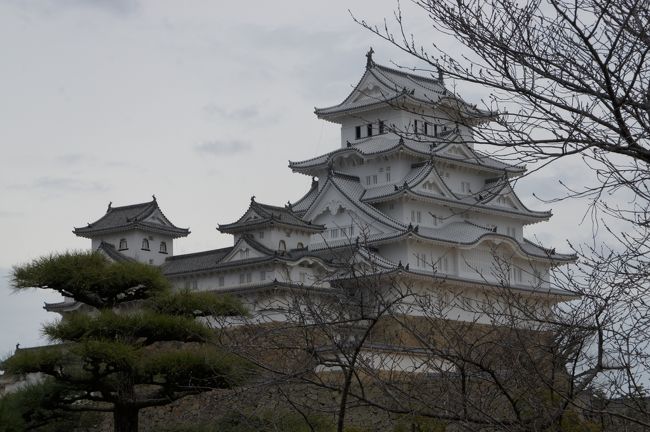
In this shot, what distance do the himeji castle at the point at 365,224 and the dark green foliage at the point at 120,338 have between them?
1219 centimetres

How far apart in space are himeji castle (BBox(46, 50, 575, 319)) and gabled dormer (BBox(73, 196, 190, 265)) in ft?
0.12

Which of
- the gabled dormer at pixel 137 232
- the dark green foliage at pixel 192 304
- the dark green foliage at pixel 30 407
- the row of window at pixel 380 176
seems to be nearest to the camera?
the dark green foliage at pixel 30 407

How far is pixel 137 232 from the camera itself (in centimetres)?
3769

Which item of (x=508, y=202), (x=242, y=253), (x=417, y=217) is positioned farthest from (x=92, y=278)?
(x=508, y=202)

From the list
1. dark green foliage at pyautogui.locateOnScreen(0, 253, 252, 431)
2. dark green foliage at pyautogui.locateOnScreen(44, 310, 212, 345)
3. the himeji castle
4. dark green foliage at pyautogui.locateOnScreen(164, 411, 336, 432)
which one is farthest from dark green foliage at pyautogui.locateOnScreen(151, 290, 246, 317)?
the himeji castle

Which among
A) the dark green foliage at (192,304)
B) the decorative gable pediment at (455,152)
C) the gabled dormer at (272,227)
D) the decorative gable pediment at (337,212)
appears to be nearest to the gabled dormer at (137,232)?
the gabled dormer at (272,227)

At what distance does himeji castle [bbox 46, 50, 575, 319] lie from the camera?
35.0 metres

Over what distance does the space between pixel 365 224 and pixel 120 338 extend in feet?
50.1

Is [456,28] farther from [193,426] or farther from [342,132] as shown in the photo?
[342,132]

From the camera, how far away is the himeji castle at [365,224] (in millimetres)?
35031

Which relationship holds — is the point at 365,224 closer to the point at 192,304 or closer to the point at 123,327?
the point at 192,304

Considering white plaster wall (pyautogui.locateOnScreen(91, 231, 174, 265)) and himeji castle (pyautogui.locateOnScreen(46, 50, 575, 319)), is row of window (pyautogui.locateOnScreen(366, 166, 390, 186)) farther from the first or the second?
white plaster wall (pyautogui.locateOnScreen(91, 231, 174, 265))

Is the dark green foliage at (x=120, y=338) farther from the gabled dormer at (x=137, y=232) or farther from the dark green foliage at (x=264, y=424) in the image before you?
the gabled dormer at (x=137, y=232)

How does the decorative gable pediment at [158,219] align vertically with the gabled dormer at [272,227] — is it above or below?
above
